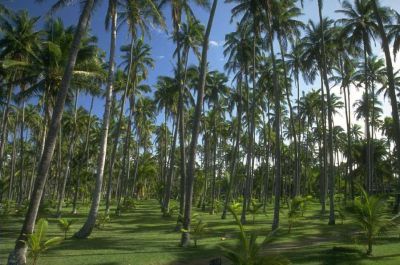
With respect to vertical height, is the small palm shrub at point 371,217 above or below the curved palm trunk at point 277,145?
below

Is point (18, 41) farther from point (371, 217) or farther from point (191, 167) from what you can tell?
point (371, 217)

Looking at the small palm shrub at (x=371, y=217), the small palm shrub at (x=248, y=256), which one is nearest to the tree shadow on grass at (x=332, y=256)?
the small palm shrub at (x=371, y=217)

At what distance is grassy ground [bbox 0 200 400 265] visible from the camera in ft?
45.2

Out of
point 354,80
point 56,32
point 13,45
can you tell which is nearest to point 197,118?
point 56,32

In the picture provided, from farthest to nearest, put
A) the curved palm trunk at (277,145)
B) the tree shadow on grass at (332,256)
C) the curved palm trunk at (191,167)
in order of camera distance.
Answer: the curved palm trunk at (277,145) < the curved palm trunk at (191,167) < the tree shadow on grass at (332,256)

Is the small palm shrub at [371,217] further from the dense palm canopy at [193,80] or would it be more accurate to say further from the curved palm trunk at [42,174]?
the curved palm trunk at [42,174]

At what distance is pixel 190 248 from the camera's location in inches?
685

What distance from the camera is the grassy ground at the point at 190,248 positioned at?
13.8 meters

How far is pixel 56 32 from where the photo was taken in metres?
25.7

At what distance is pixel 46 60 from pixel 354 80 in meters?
28.3

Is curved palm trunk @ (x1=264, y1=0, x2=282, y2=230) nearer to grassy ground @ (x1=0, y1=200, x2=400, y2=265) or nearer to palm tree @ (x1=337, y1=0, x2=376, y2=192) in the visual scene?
grassy ground @ (x1=0, y1=200, x2=400, y2=265)

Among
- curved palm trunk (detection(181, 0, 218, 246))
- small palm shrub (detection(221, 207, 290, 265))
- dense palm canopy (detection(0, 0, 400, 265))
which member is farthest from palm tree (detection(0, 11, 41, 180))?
small palm shrub (detection(221, 207, 290, 265))

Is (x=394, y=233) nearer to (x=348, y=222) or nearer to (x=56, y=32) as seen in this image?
(x=348, y=222)

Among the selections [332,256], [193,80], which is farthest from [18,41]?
[332,256]
